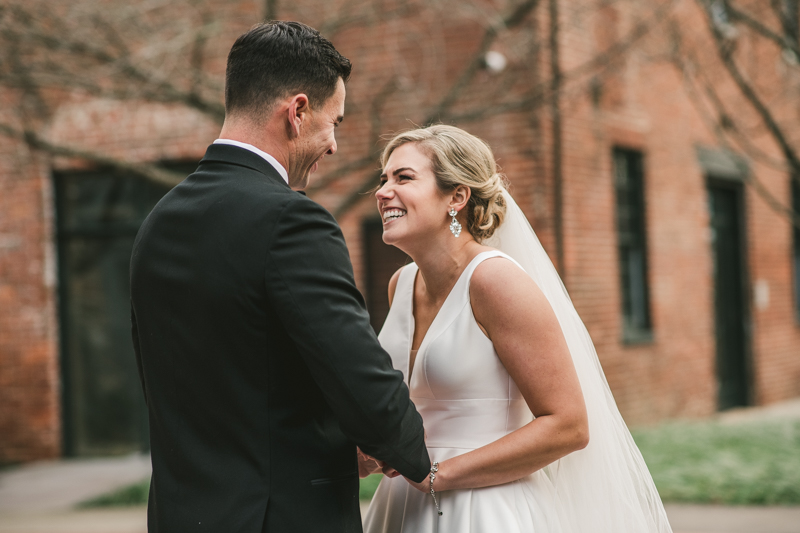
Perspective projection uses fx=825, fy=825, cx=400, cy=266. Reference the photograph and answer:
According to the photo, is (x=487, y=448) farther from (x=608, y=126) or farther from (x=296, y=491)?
(x=608, y=126)

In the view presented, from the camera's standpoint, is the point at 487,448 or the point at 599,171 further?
the point at 599,171

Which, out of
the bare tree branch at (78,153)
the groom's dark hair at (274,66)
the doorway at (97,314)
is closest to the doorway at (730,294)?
the doorway at (97,314)

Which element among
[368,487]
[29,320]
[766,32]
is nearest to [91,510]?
[368,487]

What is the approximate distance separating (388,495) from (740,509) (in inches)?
167

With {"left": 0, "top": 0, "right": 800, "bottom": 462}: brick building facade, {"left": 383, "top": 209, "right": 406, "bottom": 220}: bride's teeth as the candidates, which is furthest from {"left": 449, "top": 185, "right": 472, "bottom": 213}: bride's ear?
{"left": 0, "top": 0, "right": 800, "bottom": 462}: brick building facade

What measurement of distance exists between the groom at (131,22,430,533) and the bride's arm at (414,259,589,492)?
1.20ft

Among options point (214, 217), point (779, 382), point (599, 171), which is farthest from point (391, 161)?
point (779, 382)

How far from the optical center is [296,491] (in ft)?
6.49

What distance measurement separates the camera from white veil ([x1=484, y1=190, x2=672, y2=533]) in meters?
2.67

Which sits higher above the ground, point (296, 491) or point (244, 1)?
point (244, 1)

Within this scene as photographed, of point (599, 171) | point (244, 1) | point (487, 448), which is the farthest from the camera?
point (599, 171)

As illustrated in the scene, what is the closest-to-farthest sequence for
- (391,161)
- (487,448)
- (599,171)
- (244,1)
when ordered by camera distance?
(487,448) < (391,161) < (244,1) < (599,171)

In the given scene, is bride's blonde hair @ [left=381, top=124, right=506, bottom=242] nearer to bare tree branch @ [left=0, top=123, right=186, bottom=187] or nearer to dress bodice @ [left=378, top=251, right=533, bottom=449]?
dress bodice @ [left=378, top=251, right=533, bottom=449]

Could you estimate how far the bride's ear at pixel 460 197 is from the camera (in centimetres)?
267
